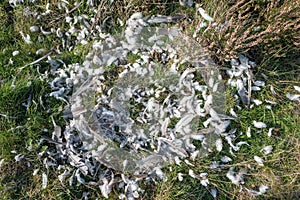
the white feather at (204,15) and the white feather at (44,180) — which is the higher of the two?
the white feather at (204,15)

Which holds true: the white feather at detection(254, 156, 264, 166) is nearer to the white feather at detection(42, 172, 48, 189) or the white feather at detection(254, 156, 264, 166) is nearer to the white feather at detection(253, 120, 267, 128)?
the white feather at detection(253, 120, 267, 128)

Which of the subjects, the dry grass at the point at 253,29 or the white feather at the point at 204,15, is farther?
the white feather at the point at 204,15

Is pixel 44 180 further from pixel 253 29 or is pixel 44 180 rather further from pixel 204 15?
pixel 253 29

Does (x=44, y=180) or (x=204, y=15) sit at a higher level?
(x=204, y=15)

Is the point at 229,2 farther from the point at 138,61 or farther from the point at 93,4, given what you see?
the point at 93,4

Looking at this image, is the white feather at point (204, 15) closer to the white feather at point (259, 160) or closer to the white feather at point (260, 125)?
the white feather at point (260, 125)

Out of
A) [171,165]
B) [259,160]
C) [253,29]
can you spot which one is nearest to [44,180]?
[171,165]

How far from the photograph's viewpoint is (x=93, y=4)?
2977 millimetres

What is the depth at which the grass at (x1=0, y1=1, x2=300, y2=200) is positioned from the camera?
8.87ft

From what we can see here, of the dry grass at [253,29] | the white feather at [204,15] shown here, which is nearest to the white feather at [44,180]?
the dry grass at [253,29]

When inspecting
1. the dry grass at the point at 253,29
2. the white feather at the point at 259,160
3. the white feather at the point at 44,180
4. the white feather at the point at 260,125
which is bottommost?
the white feather at the point at 44,180

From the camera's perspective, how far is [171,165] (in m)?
2.72

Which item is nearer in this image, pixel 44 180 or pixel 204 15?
pixel 44 180

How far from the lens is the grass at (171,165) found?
2.71 meters
